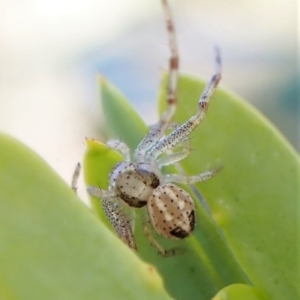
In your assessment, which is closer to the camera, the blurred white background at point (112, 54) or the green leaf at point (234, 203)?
the green leaf at point (234, 203)

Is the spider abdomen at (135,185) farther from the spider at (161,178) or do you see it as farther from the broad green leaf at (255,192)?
the broad green leaf at (255,192)

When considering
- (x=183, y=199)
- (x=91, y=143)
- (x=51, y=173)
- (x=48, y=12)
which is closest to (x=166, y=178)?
(x=183, y=199)

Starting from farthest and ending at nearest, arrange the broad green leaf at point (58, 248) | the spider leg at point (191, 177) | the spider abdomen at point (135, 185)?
the spider abdomen at point (135, 185)
the spider leg at point (191, 177)
the broad green leaf at point (58, 248)

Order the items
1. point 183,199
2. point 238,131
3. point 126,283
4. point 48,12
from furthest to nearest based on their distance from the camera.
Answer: point 48,12
point 183,199
point 238,131
point 126,283

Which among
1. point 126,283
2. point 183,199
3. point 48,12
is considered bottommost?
point 126,283

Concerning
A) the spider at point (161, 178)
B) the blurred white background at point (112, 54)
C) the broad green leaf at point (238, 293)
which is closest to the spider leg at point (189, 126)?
the spider at point (161, 178)

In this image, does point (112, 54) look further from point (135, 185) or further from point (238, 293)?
point (238, 293)

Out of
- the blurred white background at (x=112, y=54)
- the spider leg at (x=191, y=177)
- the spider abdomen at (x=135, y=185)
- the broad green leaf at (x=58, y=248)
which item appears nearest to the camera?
the broad green leaf at (x=58, y=248)

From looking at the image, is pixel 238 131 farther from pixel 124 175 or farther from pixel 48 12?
pixel 48 12
